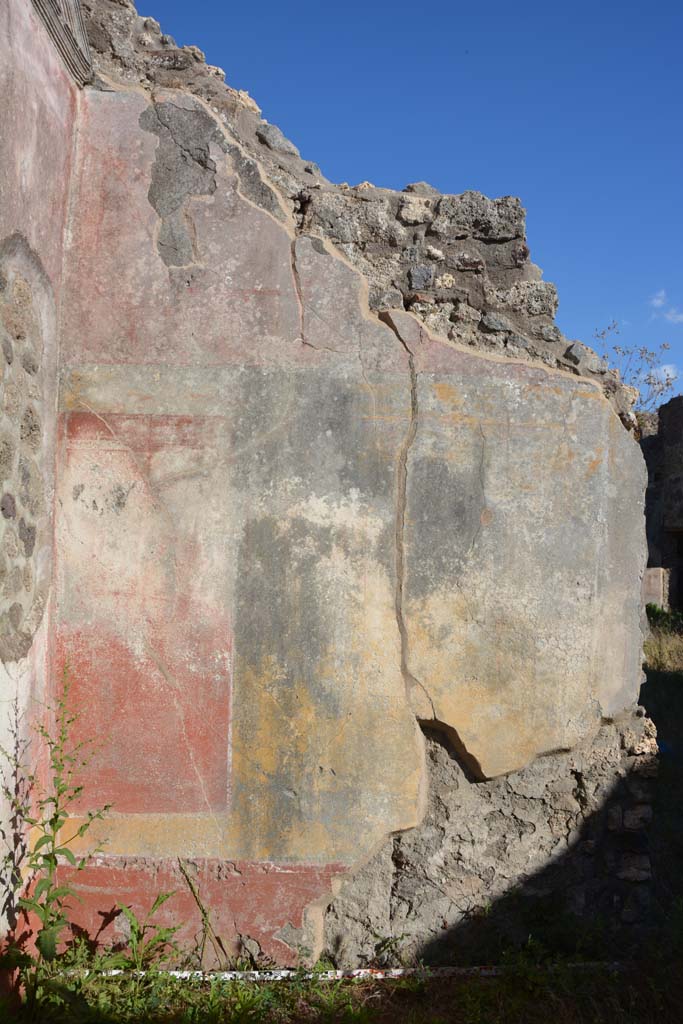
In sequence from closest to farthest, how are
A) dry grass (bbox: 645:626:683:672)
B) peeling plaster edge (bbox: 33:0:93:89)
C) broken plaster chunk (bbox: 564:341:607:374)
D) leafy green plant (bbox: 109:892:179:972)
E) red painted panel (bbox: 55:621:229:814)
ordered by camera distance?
peeling plaster edge (bbox: 33:0:93:89)
leafy green plant (bbox: 109:892:179:972)
red painted panel (bbox: 55:621:229:814)
broken plaster chunk (bbox: 564:341:607:374)
dry grass (bbox: 645:626:683:672)

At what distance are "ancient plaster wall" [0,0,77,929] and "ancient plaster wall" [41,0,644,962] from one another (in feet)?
0.31

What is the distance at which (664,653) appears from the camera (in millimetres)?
6699

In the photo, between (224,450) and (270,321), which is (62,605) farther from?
(270,321)

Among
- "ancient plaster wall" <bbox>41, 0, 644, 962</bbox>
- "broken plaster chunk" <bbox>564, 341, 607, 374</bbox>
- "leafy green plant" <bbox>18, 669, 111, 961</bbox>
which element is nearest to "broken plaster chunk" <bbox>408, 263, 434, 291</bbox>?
"ancient plaster wall" <bbox>41, 0, 644, 962</bbox>

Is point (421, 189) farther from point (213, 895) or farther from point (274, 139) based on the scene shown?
point (213, 895)

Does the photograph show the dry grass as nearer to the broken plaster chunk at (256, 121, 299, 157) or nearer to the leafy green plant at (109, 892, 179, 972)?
the leafy green plant at (109, 892, 179, 972)

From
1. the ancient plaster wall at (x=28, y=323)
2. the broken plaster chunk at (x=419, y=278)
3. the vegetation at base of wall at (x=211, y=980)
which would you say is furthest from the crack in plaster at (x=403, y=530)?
the ancient plaster wall at (x=28, y=323)

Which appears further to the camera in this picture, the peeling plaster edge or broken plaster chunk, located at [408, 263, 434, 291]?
broken plaster chunk, located at [408, 263, 434, 291]

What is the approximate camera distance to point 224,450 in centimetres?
272

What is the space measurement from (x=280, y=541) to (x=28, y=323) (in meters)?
1.03

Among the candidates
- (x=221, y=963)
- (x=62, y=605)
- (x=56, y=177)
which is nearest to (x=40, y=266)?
(x=56, y=177)

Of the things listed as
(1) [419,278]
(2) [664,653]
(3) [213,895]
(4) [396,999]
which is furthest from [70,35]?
(2) [664,653]

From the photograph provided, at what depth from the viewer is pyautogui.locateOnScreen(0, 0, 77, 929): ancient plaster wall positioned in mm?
2293

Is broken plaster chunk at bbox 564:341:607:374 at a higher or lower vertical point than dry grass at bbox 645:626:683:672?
higher
